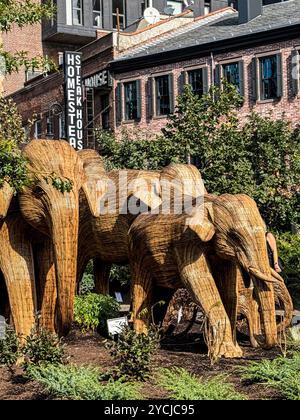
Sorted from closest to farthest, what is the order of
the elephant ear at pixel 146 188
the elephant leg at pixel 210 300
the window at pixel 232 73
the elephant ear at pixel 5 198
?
the elephant leg at pixel 210 300 → the elephant ear at pixel 5 198 → the elephant ear at pixel 146 188 → the window at pixel 232 73

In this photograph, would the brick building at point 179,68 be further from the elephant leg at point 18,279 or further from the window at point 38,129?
the elephant leg at point 18,279

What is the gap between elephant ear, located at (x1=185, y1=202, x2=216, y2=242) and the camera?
37.0ft

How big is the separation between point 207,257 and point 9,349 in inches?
113

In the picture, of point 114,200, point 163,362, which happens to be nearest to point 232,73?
point 114,200

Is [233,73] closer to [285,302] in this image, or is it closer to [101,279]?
[101,279]

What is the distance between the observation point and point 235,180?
25078mm

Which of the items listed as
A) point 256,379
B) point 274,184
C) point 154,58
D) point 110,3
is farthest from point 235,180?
point 110,3

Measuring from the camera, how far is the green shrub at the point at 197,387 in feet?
29.2

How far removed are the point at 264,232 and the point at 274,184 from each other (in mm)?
15459

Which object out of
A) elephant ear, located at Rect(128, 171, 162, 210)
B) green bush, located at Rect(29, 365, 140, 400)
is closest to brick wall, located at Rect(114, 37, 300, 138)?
elephant ear, located at Rect(128, 171, 162, 210)

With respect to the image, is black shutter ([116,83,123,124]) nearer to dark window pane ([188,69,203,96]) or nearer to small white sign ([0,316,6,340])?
dark window pane ([188,69,203,96])

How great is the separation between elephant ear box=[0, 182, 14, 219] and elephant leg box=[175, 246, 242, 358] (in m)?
2.52

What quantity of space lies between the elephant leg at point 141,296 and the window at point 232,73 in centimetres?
2067

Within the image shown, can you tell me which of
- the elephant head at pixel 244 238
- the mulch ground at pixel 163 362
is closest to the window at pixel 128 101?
the mulch ground at pixel 163 362
